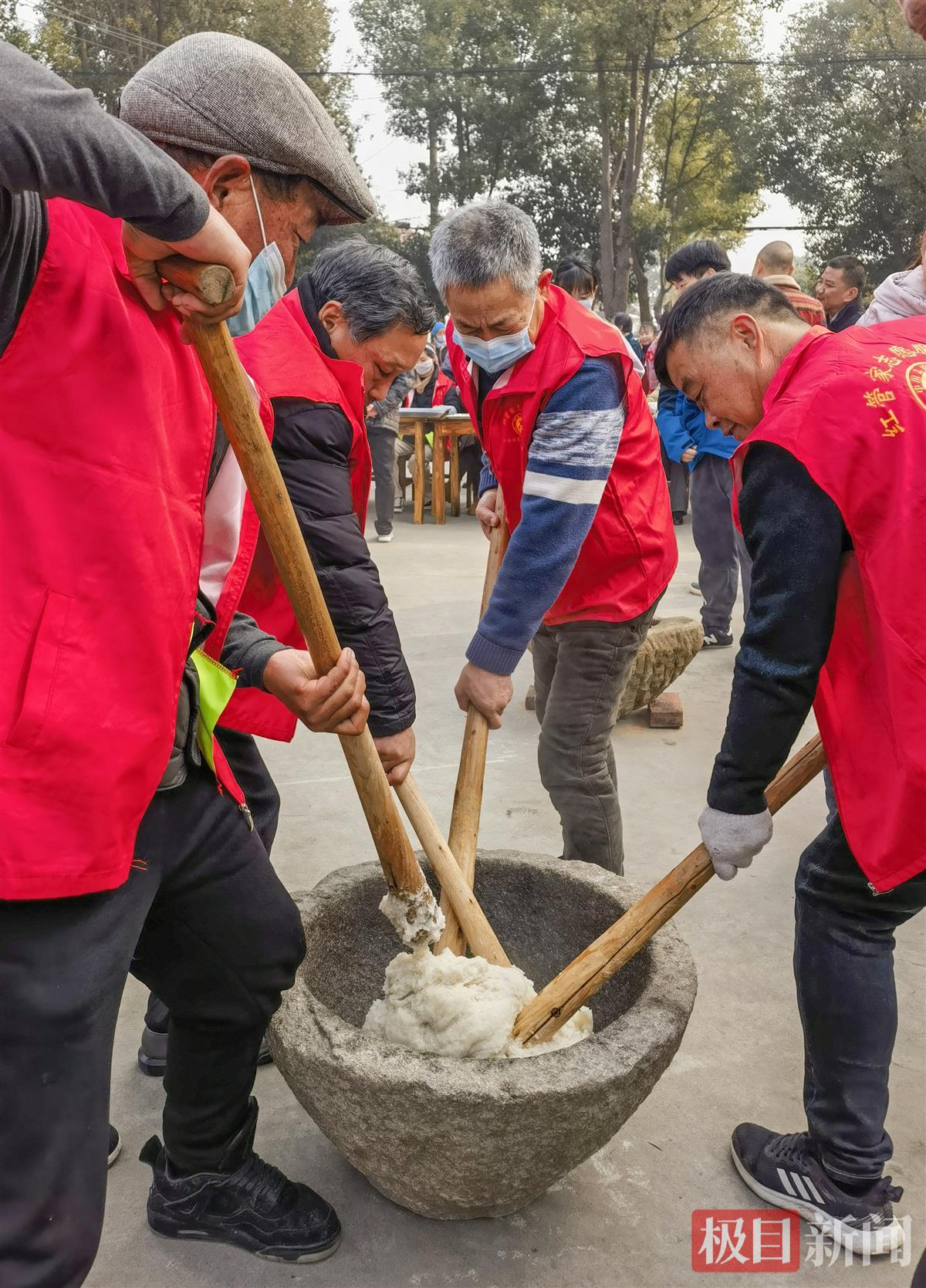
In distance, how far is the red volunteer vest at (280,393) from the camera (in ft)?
7.45

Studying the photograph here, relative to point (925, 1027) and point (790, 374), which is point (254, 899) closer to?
point (790, 374)

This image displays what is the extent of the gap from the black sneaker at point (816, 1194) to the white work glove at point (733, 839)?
2.15 feet

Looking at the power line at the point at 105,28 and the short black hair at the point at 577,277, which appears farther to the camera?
the power line at the point at 105,28

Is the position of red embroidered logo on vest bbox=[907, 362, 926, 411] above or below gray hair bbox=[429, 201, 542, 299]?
below

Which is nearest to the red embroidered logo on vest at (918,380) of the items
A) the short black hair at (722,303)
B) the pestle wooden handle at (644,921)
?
the short black hair at (722,303)


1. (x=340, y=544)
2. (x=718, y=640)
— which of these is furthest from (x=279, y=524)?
(x=718, y=640)

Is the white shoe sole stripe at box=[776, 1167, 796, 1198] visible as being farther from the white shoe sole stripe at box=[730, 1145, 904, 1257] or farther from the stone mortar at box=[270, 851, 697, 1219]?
the stone mortar at box=[270, 851, 697, 1219]

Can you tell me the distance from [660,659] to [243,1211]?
2.99m

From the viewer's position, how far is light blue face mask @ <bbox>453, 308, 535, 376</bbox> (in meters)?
2.69

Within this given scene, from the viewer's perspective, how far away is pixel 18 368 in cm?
126

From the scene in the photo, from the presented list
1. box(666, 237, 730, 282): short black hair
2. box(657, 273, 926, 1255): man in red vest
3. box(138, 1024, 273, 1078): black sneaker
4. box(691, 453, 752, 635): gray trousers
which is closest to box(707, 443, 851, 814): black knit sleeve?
box(657, 273, 926, 1255): man in red vest

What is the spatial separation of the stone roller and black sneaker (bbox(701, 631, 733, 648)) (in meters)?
4.01

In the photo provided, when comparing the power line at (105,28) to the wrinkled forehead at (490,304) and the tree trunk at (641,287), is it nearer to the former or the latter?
the tree trunk at (641,287)

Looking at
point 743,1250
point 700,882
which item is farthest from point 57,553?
point 743,1250
